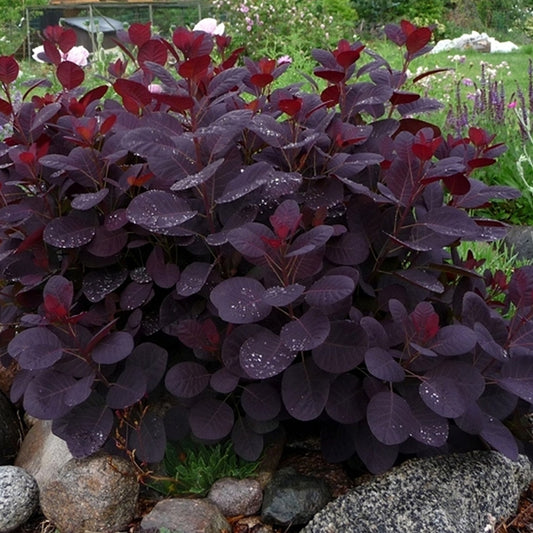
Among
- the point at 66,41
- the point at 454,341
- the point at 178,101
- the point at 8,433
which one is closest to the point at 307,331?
the point at 454,341

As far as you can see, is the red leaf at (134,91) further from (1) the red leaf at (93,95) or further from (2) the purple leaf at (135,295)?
(2) the purple leaf at (135,295)

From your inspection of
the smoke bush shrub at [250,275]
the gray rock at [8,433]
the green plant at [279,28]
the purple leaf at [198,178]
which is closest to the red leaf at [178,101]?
the smoke bush shrub at [250,275]

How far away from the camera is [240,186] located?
1719 millimetres

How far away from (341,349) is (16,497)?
95 cm

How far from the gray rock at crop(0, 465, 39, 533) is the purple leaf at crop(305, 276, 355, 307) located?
96 centimetres

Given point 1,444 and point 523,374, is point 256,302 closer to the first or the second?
point 523,374

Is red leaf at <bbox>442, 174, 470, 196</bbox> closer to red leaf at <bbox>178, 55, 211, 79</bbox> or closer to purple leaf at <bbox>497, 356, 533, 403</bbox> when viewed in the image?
purple leaf at <bbox>497, 356, 533, 403</bbox>

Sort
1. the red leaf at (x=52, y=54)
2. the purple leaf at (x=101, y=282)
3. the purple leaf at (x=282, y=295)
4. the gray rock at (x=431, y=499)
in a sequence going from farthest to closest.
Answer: the red leaf at (x=52, y=54)
the purple leaf at (x=101, y=282)
the gray rock at (x=431, y=499)
the purple leaf at (x=282, y=295)

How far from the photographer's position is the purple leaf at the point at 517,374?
5.89 ft

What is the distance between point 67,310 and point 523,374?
105cm

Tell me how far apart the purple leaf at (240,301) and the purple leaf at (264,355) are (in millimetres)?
73

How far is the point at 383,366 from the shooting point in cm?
168

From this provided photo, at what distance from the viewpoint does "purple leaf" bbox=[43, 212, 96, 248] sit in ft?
6.04

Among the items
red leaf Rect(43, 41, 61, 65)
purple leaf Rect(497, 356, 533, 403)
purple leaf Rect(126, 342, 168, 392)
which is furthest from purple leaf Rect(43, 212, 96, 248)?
purple leaf Rect(497, 356, 533, 403)
